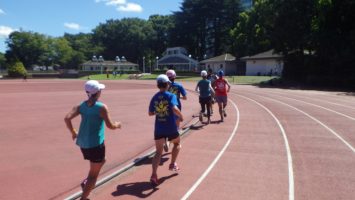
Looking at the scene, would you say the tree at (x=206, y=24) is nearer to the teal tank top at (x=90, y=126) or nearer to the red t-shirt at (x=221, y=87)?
the red t-shirt at (x=221, y=87)

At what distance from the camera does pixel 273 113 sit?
16844mm

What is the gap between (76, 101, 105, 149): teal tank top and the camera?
523 centimetres

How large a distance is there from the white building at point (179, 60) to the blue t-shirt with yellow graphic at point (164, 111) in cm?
8008

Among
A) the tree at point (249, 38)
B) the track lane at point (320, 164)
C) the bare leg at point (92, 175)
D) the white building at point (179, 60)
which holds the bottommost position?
the track lane at point (320, 164)

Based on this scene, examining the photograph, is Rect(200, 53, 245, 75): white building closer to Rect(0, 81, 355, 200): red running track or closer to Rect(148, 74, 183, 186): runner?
Rect(0, 81, 355, 200): red running track

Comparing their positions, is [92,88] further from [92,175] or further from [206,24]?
[206,24]

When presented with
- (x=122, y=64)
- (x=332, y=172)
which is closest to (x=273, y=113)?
(x=332, y=172)

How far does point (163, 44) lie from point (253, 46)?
137 feet

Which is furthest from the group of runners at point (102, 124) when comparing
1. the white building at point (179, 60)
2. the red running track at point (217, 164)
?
the white building at point (179, 60)

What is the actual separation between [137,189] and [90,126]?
1.68 m

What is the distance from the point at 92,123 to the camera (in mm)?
5297

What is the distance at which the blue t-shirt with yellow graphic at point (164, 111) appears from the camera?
647 centimetres

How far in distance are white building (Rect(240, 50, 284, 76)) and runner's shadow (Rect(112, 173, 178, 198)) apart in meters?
52.7

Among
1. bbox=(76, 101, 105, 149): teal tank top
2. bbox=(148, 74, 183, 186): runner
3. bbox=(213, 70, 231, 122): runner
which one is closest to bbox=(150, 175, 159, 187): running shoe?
bbox=(148, 74, 183, 186): runner
